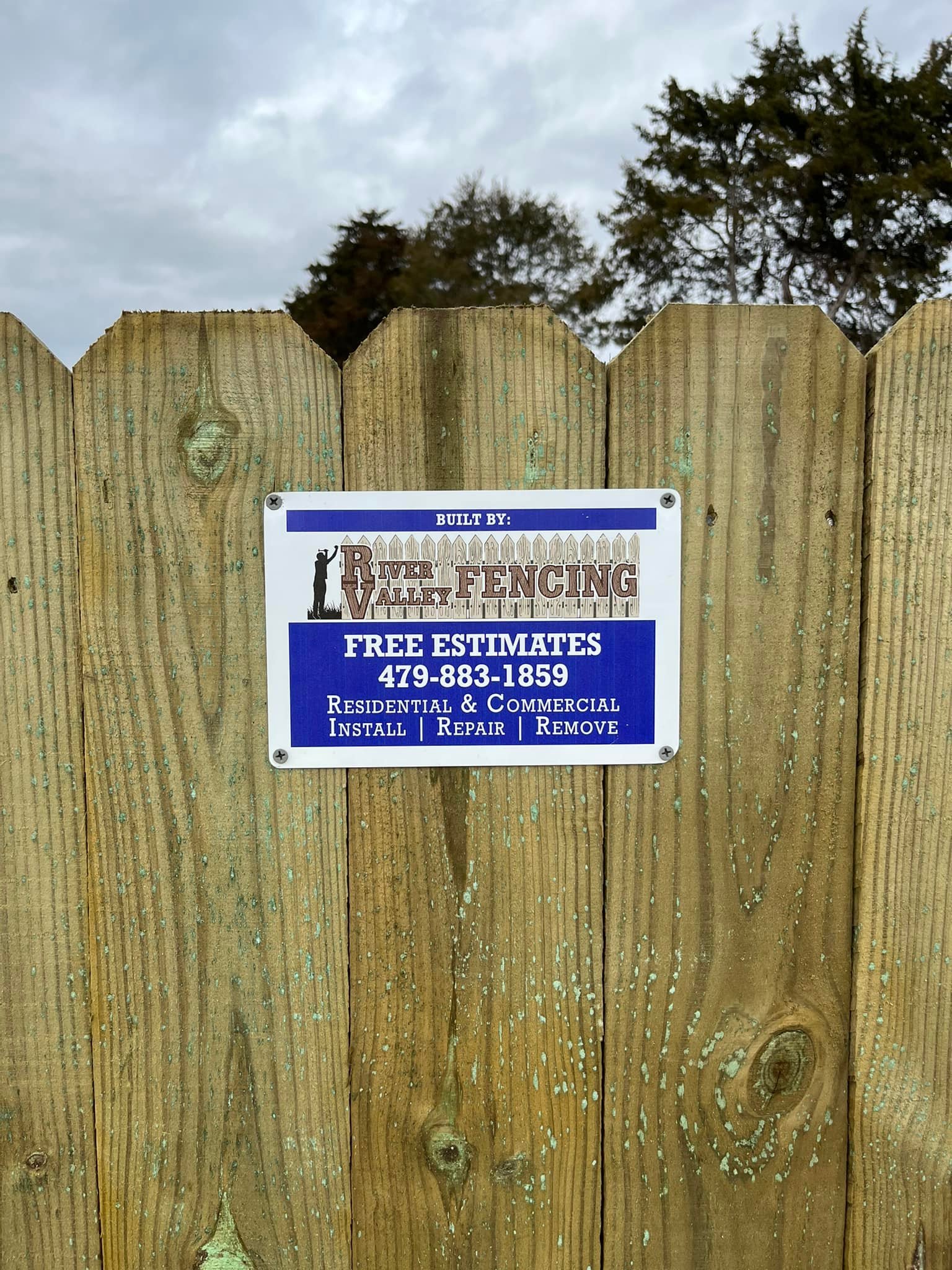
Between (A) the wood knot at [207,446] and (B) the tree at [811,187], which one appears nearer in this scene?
(A) the wood knot at [207,446]

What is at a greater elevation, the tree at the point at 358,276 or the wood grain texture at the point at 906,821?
the tree at the point at 358,276

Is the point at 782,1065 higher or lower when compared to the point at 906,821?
lower

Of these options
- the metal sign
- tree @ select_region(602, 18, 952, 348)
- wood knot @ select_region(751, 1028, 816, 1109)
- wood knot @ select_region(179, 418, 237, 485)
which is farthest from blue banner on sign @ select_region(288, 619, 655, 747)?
tree @ select_region(602, 18, 952, 348)

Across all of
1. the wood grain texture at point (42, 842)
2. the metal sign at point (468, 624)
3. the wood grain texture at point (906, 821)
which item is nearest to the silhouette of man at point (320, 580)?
the metal sign at point (468, 624)

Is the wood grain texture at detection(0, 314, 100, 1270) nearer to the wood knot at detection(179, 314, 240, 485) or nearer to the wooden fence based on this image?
the wooden fence

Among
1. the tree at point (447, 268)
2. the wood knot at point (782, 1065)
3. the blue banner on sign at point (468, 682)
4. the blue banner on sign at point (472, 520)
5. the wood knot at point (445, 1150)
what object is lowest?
the wood knot at point (445, 1150)

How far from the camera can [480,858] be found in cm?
90

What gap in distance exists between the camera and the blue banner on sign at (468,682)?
0.88m

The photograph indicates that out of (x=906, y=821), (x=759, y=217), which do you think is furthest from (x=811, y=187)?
(x=906, y=821)

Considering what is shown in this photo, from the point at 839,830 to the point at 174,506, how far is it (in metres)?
0.85

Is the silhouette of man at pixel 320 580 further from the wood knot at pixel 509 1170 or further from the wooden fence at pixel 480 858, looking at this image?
the wood knot at pixel 509 1170

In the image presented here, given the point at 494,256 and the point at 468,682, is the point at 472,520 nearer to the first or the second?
the point at 468,682

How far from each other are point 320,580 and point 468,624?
0.17 meters

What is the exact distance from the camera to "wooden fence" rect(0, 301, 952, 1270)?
870 millimetres
